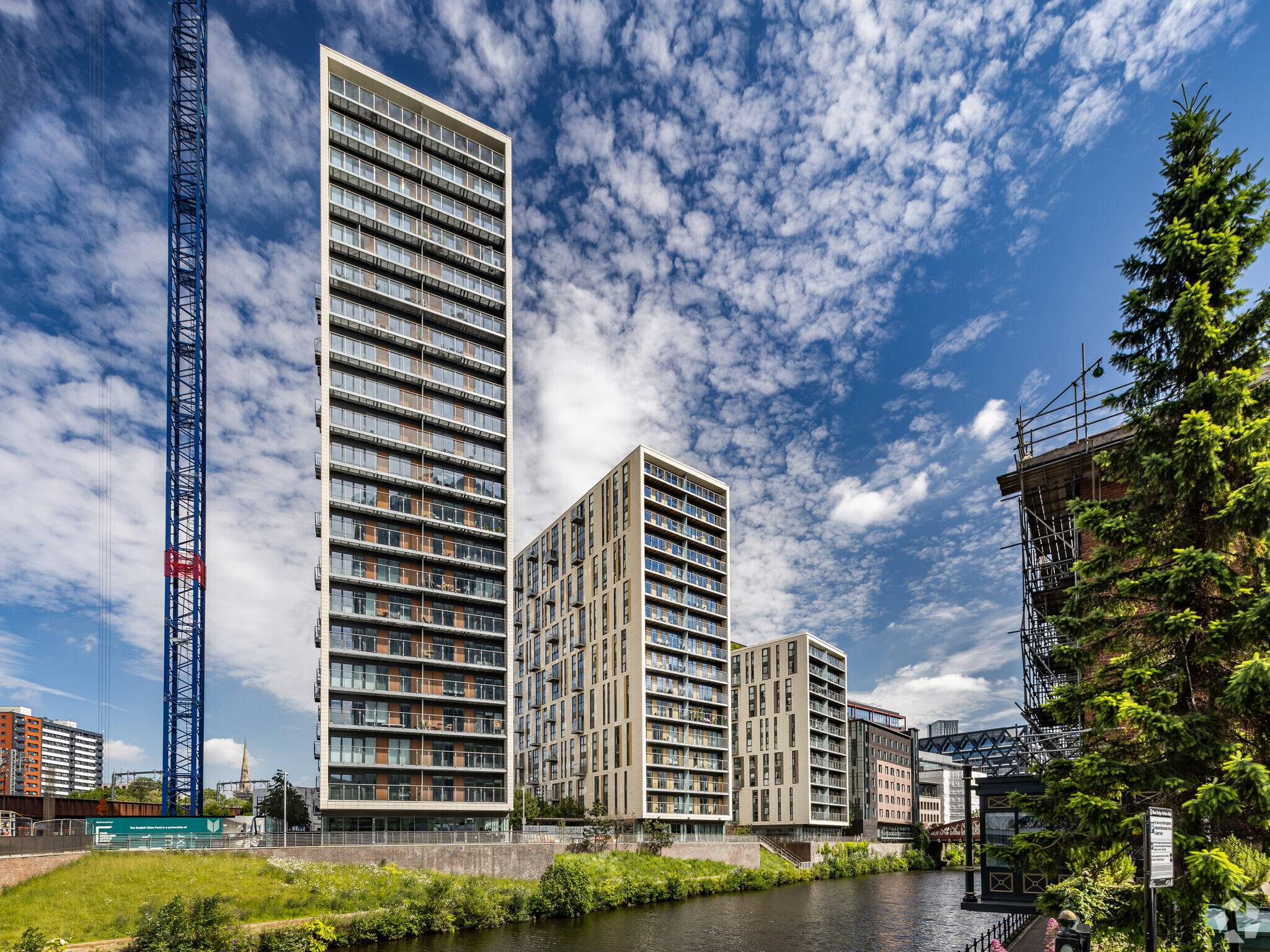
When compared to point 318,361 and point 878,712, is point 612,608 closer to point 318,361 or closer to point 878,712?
point 318,361

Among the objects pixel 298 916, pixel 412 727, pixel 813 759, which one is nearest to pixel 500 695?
pixel 412 727

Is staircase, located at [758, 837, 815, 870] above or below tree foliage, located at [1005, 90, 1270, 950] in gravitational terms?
below

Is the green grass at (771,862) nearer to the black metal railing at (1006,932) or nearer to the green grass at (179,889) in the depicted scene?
the black metal railing at (1006,932)

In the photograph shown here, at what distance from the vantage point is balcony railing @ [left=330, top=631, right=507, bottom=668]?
173ft

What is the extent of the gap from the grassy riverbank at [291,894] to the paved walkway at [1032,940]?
26.5 meters

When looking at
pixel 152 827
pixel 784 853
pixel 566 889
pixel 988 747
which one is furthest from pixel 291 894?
pixel 988 747

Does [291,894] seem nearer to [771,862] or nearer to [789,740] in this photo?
[771,862]

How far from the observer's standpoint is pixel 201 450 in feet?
254

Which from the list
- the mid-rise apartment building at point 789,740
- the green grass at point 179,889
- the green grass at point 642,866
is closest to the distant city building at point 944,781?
the mid-rise apartment building at point 789,740

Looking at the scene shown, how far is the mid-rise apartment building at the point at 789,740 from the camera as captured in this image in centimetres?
9912

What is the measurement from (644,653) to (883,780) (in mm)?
68994

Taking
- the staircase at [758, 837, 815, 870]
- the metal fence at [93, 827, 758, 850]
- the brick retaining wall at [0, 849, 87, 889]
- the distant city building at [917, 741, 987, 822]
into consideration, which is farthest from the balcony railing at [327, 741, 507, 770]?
the distant city building at [917, 741, 987, 822]

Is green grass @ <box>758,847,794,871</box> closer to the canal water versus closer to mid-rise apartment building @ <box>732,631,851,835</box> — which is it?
the canal water

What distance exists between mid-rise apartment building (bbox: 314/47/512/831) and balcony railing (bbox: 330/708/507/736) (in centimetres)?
10
